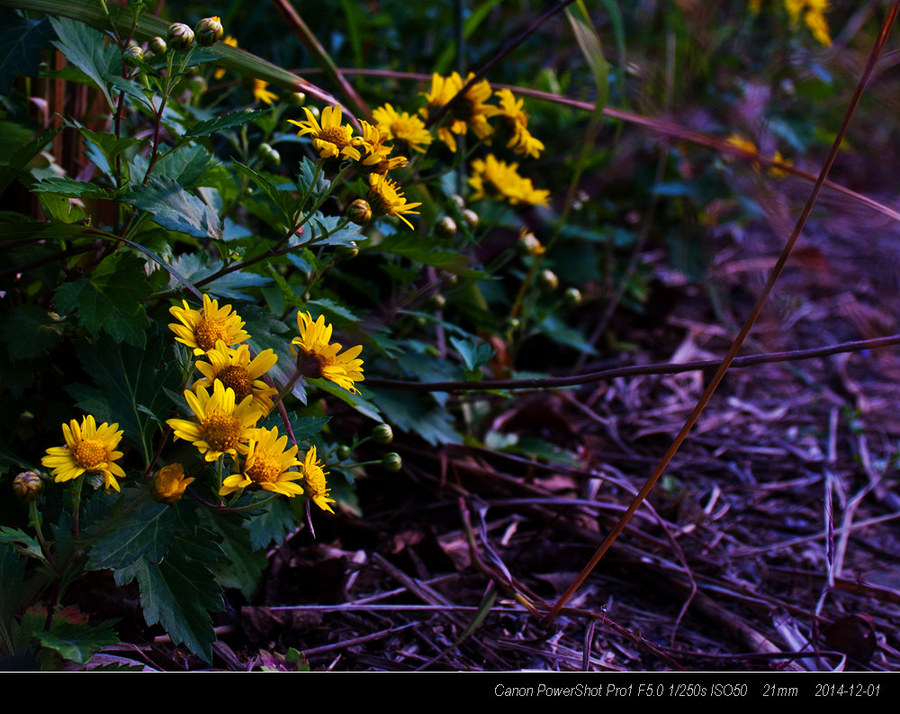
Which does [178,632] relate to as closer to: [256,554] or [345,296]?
[256,554]

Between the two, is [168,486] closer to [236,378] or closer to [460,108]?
[236,378]

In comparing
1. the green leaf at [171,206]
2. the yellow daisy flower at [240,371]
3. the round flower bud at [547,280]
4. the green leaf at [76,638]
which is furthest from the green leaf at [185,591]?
the round flower bud at [547,280]

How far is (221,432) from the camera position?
794 millimetres

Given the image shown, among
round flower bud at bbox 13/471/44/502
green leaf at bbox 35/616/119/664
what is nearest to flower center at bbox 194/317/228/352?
round flower bud at bbox 13/471/44/502

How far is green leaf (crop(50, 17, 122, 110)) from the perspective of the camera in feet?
3.16

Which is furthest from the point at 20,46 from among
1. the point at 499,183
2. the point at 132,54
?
the point at 499,183

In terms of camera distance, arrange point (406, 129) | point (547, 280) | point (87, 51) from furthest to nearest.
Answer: point (547, 280)
point (406, 129)
point (87, 51)

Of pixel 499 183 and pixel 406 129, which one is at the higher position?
pixel 406 129

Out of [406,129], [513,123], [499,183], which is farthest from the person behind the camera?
[499,183]

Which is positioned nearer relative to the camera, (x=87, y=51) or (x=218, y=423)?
(x=218, y=423)

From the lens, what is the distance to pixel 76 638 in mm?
806

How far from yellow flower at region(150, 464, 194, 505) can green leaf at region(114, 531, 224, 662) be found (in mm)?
94

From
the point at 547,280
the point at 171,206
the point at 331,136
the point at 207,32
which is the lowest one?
the point at 547,280
